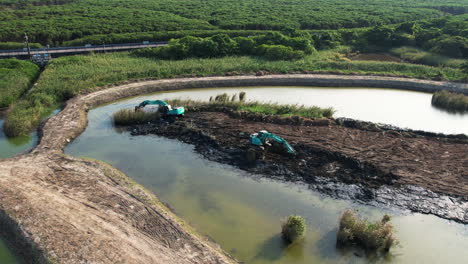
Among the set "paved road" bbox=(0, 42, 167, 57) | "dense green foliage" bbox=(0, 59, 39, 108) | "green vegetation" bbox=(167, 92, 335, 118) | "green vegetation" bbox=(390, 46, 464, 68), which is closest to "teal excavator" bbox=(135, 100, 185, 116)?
"green vegetation" bbox=(167, 92, 335, 118)

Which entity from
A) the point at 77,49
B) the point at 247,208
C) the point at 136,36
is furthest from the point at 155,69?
the point at 247,208

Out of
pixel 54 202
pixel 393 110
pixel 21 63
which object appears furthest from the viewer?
pixel 21 63

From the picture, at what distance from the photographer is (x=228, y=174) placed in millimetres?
16672

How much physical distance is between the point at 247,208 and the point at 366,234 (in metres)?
4.38

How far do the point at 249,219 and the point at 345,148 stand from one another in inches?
278

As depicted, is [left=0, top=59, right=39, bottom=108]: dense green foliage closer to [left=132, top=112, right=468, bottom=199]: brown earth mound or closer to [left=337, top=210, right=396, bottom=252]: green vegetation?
[left=132, top=112, right=468, bottom=199]: brown earth mound

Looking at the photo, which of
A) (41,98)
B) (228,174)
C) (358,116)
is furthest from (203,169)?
(41,98)

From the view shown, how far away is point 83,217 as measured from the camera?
12234 millimetres

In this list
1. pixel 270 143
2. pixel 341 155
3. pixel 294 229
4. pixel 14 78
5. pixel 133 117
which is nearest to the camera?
pixel 294 229

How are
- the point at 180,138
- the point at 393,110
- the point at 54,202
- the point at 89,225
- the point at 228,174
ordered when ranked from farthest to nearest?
the point at 393,110 < the point at 180,138 < the point at 228,174 < the point at 54,202 < the point at 89,225

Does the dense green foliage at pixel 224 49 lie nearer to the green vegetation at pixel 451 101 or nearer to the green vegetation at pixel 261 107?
the green vegetation at pixel 261 107

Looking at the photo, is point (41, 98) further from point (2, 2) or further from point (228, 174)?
point (2, 2)

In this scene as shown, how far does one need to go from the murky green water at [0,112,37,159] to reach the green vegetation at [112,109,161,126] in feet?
14.2

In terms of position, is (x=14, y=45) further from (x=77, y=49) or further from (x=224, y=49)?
(x=224, y=49)
